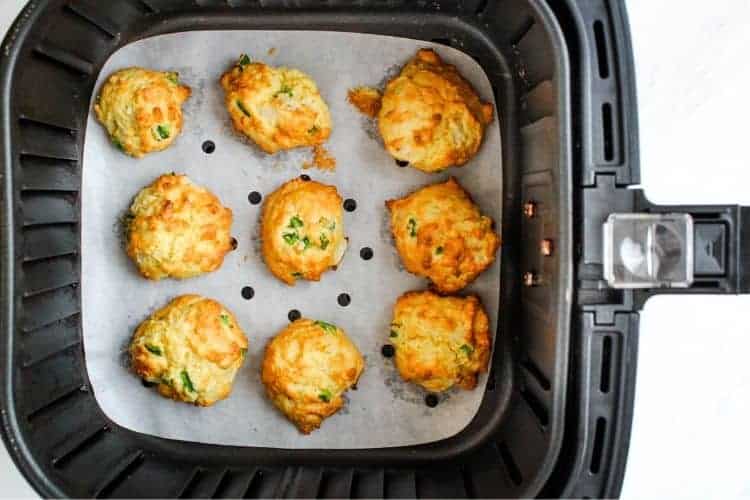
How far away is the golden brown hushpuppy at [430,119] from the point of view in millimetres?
1380

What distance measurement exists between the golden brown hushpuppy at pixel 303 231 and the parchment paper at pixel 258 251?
0.05 m

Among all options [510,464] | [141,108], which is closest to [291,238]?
[141,108]

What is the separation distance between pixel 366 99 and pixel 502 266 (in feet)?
1.49

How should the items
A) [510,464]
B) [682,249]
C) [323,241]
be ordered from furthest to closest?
[323,241] → [510,464] → [682,249]

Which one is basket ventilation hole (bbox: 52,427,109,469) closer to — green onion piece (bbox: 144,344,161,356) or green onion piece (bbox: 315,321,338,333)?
green onion piece (bbox: 144,344,161,356)

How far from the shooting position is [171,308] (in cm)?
142

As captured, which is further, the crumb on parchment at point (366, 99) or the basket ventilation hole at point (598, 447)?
the crumb on parchment at point (366, 99)

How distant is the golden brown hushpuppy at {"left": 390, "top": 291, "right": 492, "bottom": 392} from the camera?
138cm

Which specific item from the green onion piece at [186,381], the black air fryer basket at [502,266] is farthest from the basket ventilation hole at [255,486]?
the green onion piece at [186,381]

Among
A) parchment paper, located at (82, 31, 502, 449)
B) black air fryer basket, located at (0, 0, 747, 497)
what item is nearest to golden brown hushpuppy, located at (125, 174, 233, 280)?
parchment paper, located at (82, 31, 502, 449)

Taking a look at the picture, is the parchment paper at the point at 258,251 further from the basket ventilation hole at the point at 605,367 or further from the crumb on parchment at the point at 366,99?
the basket ventilation hole at the point at 605,367

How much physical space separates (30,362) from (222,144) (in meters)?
0.57

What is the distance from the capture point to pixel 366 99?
57.5 inches

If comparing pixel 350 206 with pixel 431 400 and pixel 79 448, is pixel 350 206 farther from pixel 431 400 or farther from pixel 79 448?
pixel 79 448
